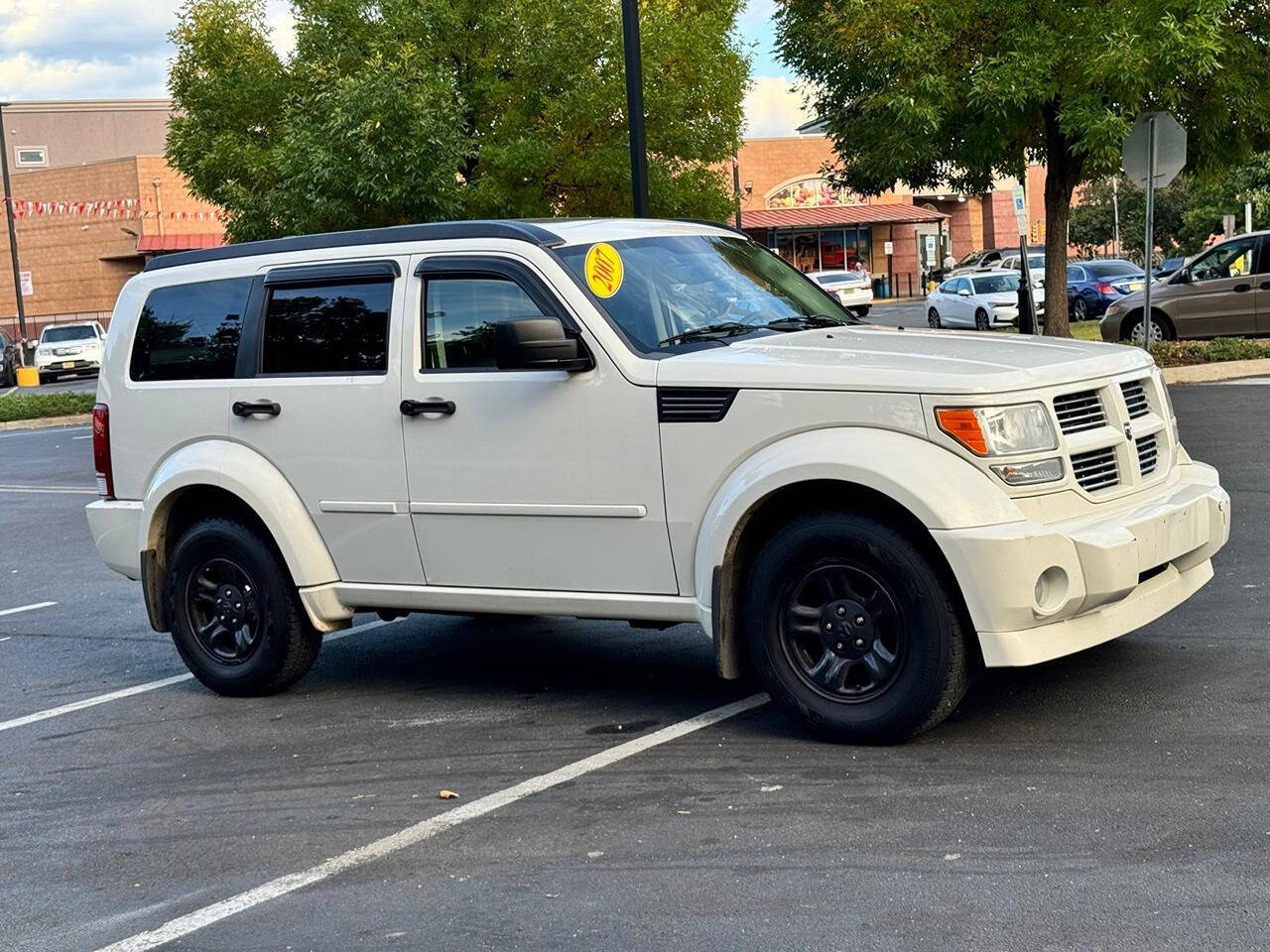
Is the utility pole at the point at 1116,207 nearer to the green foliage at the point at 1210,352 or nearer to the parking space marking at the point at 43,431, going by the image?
the green foliage at the point at 1210,352

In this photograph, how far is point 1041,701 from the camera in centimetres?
641

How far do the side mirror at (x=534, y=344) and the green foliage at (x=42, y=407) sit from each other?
85.3ft

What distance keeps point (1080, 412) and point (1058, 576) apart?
2.12 feet

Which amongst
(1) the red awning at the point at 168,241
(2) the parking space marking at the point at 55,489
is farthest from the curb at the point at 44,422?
(1) the red awning at the point at 168,241

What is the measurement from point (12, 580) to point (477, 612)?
246 inches

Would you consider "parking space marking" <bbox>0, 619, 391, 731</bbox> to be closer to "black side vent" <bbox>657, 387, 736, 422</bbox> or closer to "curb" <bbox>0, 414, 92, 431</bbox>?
"black side vent" <bbox>657, 387, 736, 422</bbox>

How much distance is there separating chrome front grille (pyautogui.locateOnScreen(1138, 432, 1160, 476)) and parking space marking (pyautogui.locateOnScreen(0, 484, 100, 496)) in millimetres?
13128

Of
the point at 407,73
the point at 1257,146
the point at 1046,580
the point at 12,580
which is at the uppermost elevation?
the point at 407,73

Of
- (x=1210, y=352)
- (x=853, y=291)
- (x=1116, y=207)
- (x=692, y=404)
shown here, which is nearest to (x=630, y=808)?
(x=692, y=404)

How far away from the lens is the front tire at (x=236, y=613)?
7391 mm

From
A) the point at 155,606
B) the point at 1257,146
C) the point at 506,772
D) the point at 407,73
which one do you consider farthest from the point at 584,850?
the point at 1257,146

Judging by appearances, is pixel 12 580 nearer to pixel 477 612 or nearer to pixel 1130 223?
pixel 477 612

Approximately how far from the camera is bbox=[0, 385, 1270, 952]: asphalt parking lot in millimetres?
4484

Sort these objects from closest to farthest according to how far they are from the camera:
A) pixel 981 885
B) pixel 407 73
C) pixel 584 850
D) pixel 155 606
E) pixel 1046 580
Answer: pixel 981 885 → pixel 584 850 → pixel 1046 580 → pixel 155 606 → pixel 407 73
